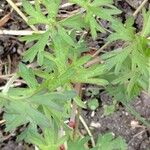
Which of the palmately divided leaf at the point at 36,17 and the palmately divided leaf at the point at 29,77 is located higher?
the palmately divided leaf at the point at 36,17

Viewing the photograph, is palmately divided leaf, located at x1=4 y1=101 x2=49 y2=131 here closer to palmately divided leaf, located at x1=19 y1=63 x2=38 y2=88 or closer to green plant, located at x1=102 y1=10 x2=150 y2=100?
palmately divided leaf, located at x1=19 y1=63 x2=38 y2=88

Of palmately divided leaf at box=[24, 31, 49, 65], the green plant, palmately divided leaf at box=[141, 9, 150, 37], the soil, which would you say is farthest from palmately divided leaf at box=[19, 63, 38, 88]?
the soil

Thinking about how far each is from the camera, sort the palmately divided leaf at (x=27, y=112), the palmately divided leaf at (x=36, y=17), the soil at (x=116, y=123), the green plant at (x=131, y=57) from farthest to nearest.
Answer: the soil at (x=116, y=123), the palmately divided leaf at (x=36, y=17), the green plant at (x=131, y=57), the palmately divided leaf at (x=27, y=112)

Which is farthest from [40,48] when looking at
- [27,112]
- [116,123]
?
Answer: [116,123]

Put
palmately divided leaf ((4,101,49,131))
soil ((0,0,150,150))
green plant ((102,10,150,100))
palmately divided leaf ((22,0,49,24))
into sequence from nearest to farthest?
palmately divided leaf ((4,101,49,131))
green plant ((102,10,150,100))
palmately divided leaf ((22,0,49,24))
soil ((0,0,150,150))

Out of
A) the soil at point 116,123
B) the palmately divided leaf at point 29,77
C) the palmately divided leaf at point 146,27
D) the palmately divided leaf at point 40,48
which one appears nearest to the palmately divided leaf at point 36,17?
the palmately divided leaf at point 40,48

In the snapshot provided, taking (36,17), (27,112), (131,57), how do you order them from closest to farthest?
(27,112) < (131,57) < (36,17)

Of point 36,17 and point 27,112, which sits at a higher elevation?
point 36,17

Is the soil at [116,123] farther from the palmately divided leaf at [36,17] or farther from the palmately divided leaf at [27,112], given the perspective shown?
the palmately divided leaf at [27,112]

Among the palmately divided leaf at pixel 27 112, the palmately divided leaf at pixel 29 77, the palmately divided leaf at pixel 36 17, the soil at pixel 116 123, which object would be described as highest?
the palmately divided leaf at pixel 36 17

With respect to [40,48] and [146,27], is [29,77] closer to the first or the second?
[40,48]

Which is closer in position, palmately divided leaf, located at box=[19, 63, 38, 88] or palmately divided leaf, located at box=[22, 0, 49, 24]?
palmately divided leaf, located at box=[19, 63, 38, 88]

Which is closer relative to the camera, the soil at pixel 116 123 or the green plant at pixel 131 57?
the green plant at pixel 131 57
